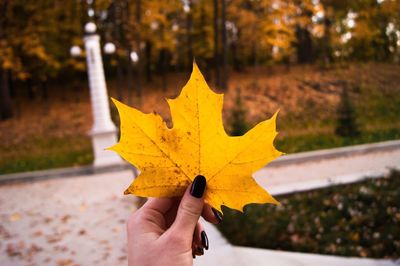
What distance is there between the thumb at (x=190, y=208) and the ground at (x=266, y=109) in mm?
8972

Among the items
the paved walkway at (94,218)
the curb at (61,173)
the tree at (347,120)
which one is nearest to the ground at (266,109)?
the tree at (347,120)

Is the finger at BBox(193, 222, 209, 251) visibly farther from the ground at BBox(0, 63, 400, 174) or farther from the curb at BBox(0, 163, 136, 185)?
the ground at BBox(0, 63, 400, 174)

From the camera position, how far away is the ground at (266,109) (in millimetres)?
11102

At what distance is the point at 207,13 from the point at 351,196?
1582 centimetres

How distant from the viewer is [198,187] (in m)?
1.01

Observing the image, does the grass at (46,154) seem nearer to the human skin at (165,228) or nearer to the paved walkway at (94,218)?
the paved walkway at (94,218)

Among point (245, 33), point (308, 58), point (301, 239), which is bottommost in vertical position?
point (301, 239)

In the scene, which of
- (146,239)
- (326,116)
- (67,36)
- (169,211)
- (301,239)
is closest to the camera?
(146,239)

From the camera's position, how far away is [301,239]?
4.20 metres

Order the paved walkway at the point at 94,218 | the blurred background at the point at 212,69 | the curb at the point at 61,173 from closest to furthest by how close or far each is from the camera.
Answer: the paved walkway at the point at 94,218, the curb at the point at 61,173, the blurred background at the point at 212,69

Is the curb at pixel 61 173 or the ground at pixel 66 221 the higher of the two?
the ground at pixel 66 221

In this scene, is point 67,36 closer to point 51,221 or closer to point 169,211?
point 51,221

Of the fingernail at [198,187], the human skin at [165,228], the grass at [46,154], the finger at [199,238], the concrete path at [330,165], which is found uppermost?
the fingernail at [198,187]

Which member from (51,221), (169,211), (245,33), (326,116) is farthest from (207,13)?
(169,211)
